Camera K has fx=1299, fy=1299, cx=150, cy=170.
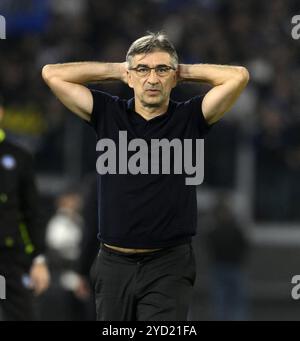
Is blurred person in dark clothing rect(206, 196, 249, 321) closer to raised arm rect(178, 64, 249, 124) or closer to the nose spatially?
raised arm rect(178, 64, 249, 124)

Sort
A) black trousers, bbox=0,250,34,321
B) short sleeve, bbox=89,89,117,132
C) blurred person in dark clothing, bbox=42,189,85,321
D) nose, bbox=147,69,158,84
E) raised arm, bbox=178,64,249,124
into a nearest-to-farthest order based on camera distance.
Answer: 1. nose, bbox=147,69,158,84
2. raised arm, bbox=178,64,249,124
3. short sleeve, bbox=89,89,117,132
4. black trousers, bbox=0,250,34,321
5. blurred person in dark clothing, bbox=42,189,85,321

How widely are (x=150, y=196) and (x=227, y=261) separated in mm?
8674

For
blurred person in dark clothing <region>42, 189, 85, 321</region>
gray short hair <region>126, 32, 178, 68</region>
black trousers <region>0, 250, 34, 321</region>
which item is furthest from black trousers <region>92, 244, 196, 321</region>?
blurred person in dark clothing <region>42, 189, 85, 321</region>

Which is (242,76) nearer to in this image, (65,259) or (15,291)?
(15,291)

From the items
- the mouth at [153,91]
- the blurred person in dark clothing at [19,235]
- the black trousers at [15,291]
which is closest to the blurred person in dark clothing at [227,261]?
the blurred person in dark clothing at [19,235]

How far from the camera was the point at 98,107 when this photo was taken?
738cm

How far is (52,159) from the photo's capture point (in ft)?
53.5

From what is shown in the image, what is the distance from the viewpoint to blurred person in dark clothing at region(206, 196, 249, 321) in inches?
614

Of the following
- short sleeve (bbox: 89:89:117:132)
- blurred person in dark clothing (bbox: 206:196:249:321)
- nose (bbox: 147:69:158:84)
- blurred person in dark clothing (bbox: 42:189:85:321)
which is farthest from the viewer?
blurred person in dark clothing (bbox: 206:196:249:321)

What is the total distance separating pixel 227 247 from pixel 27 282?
20.6ft

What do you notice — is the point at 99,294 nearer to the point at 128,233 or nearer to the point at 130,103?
the point at 128,233

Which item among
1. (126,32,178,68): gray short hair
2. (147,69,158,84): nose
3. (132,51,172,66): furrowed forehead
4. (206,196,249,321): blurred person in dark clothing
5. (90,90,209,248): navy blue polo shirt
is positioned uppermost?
(126,32,178,68): gray short hair

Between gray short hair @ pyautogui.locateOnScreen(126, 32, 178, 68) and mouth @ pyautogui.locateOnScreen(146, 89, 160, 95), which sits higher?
gray short hair @ pyautogui.locateOnScreen(126, 32, 178, 68)

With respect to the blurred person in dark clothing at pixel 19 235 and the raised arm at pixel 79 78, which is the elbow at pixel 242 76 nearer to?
the raised arm at pixel 79 78
